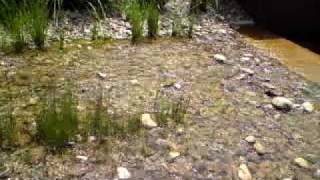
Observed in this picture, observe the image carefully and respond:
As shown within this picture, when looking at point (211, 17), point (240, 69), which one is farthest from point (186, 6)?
point (240, 69)

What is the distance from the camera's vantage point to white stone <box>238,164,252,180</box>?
2.57 meters

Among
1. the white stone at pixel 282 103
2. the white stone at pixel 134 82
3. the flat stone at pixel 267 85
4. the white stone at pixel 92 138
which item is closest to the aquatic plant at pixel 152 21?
the white stone at pixel 134 82

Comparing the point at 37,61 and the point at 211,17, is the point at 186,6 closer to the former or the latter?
the point at 211,17

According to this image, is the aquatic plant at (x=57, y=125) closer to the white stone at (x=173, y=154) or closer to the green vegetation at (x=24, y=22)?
the white stone at (x=173, y=154)

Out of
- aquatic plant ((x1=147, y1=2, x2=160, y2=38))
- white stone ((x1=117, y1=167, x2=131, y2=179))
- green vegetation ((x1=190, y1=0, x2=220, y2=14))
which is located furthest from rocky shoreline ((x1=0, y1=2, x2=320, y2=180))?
green vegetation ((x1=190, y1=0, x2=220, y2=14))

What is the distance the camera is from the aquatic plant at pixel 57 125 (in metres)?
2.64

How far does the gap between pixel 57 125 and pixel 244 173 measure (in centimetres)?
94

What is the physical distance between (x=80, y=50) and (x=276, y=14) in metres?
2.03

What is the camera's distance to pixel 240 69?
3.81 metres

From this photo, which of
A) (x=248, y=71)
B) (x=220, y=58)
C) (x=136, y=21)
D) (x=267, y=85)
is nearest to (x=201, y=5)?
(x=136, y=21)

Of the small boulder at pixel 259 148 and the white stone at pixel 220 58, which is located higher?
the white stone at pixel 220 58

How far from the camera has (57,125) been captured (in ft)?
8.70

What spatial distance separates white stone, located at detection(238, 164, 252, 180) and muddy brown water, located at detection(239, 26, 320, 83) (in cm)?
143

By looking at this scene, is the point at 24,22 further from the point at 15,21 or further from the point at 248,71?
the point at 248,71
